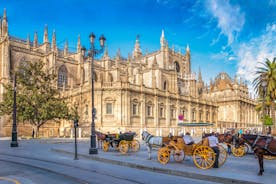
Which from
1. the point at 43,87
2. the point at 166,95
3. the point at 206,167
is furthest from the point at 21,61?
the point at 206,167

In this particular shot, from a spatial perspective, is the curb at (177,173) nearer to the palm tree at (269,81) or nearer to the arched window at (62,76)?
the palm tree at (269,81)

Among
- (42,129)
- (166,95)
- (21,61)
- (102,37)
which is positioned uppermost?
(21,61)

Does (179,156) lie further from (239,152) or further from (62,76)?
(62,76)

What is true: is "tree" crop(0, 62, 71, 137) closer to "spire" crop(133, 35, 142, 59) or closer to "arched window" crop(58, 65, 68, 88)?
"arched window" crop(58, 65, 68, 88)

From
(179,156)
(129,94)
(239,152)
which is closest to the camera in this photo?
(179,156)

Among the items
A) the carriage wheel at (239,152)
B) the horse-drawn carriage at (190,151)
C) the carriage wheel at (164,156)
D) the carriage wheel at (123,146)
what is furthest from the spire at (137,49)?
the carriage wheel at (164,156)

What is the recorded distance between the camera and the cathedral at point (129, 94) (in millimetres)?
36969

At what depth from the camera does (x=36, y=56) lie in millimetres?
48344

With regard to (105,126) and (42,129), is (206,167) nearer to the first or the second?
(105,126)

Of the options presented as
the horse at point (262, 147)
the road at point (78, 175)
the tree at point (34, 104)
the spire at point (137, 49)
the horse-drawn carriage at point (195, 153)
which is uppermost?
the spire at point (137, 49)

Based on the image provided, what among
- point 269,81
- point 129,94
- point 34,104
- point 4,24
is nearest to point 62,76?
point 4,24

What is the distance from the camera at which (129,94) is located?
3762cm

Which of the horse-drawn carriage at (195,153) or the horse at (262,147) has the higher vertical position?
the horse at (262,147)

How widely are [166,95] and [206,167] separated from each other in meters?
34.8
